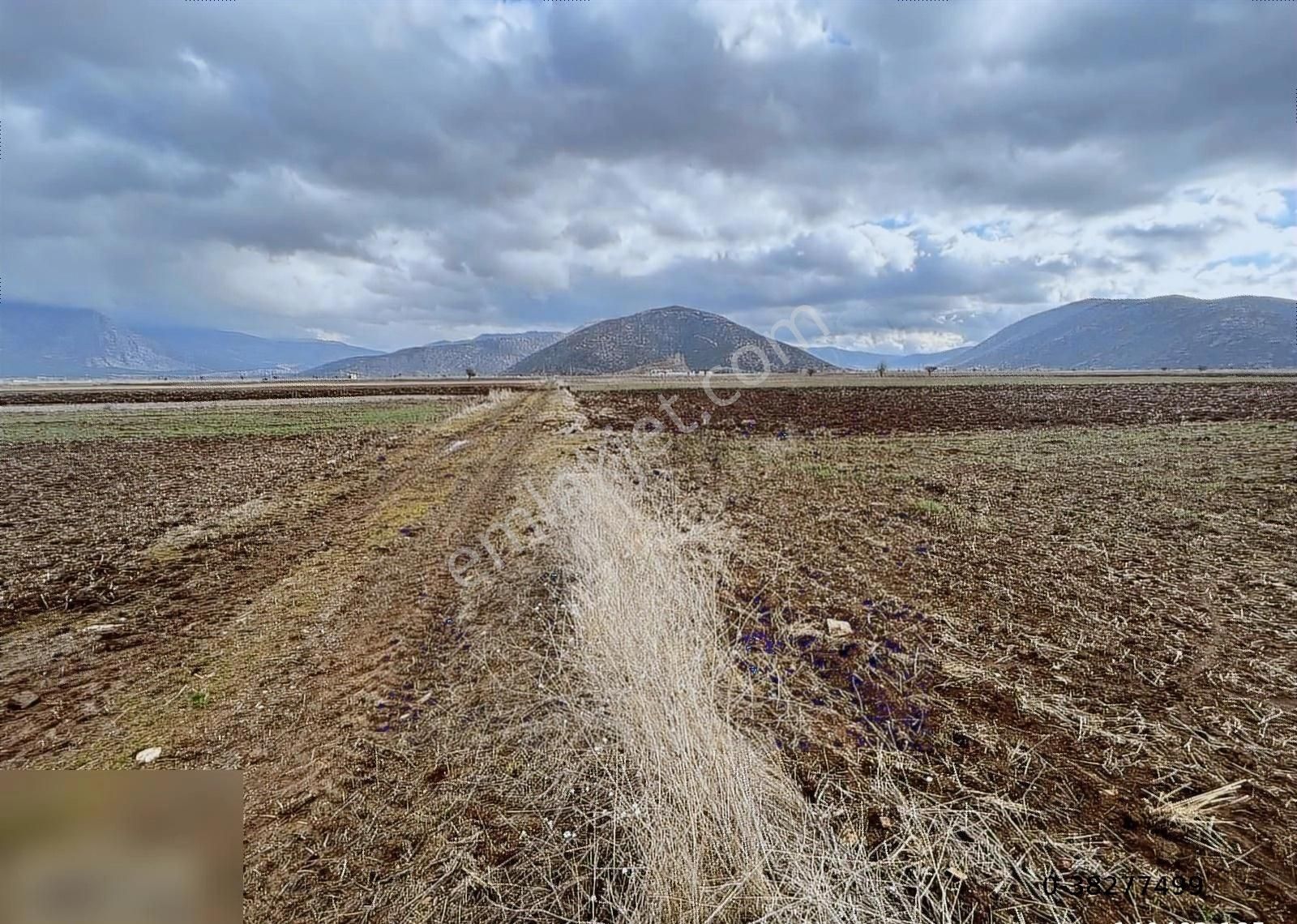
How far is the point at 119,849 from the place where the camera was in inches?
45.5

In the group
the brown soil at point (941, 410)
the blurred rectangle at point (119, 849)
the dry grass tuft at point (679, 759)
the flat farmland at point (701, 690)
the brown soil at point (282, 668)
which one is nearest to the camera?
the blurred rectangle at point (119, 849)

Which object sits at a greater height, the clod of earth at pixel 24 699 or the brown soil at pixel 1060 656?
the brown soil at pixel 1060 656

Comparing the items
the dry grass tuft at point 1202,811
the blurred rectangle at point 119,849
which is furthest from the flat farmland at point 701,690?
the blurred rectangle at point 119,849

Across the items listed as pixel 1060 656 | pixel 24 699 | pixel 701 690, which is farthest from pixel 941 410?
pixel 24 699

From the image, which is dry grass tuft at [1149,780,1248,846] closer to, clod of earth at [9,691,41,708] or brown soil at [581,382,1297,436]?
clod of earth at [9,691,41,708]

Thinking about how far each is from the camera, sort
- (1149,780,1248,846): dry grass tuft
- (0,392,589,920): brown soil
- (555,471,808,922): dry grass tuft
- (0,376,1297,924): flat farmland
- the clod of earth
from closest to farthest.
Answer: (555,471,808,922): dry grass tuft
(0,376,1297,924): flat farmland
(1149,780,1248,846): dry grass tuft
(0,392,589,920): brown soil
the clod of earth

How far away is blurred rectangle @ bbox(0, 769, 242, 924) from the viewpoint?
1.09m

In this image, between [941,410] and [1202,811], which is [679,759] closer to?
[1202,811]

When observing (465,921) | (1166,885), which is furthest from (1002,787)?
(465,921)

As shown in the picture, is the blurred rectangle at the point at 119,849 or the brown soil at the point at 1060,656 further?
the brown soil at the point at 1060,656

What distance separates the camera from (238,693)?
16.5 feet

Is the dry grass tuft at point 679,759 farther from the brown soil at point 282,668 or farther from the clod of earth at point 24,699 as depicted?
the clod of earth at point 24,699

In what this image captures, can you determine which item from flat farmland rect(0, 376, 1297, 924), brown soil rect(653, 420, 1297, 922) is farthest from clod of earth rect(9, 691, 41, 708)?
brown soil rect(653, 420, 1297, 922)

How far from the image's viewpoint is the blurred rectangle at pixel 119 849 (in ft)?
3.58
